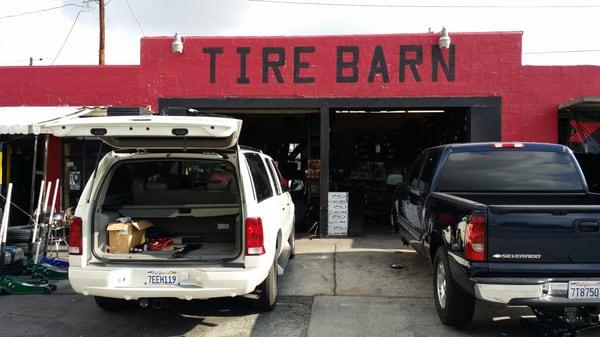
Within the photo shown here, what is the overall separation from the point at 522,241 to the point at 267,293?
2.75 m

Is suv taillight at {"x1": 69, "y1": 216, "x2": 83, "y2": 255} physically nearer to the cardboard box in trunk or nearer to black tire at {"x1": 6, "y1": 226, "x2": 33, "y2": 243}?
the cardboard box in trunk

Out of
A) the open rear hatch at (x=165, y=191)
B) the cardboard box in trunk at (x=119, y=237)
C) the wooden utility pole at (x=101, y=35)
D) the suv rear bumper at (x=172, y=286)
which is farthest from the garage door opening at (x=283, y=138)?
the suv rear bumper at (x=172, y=286)

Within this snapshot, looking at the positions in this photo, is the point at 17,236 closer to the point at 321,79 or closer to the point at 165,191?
the point at 165,191

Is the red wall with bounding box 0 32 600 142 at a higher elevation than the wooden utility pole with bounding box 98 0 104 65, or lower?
lower

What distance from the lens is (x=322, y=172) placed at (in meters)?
11.4

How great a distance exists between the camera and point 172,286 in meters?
4.95

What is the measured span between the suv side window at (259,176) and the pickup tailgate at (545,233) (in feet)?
7.77

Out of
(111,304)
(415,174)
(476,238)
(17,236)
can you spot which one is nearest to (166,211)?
(111,304)

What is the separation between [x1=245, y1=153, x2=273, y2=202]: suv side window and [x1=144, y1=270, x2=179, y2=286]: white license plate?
1.14 metres

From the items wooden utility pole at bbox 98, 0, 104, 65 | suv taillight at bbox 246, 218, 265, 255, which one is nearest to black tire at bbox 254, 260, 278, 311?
suv taillight at bbox 246, 218, 265, 255

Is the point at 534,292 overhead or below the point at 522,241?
below

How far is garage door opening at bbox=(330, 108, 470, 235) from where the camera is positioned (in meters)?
14.6

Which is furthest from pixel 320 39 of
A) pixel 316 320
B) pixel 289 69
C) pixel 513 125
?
pixel 316 320

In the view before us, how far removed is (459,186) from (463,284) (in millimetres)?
1769
